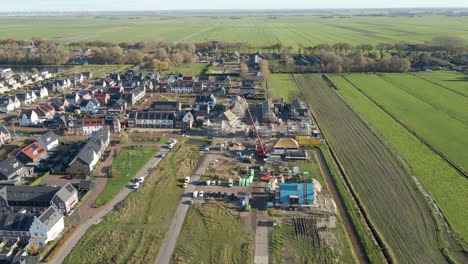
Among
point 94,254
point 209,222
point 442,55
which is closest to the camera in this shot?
point 94,254

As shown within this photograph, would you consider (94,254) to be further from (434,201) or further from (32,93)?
(32,93)

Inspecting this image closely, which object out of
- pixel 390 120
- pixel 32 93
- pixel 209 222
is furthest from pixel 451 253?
pixel 32 93

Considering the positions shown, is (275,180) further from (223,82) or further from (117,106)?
(223,82)

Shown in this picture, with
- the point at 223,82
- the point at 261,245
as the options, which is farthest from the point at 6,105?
the point at 261,245

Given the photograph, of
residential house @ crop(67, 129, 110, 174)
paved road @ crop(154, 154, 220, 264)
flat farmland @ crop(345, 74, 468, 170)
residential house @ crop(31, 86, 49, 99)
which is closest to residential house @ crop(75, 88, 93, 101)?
residential house @ crop(31, 86, 49, 99)

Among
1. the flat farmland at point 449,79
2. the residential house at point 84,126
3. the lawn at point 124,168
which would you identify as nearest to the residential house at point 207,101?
the residential house at point 84,126

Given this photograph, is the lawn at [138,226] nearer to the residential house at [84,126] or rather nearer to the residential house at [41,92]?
the residential house at [84,126]
